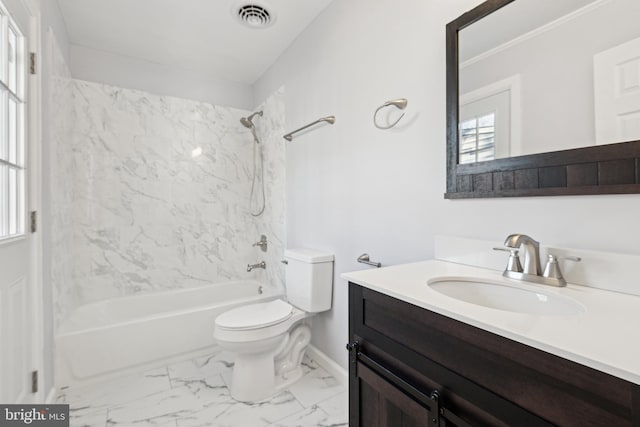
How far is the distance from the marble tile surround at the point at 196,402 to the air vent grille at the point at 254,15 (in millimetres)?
2499

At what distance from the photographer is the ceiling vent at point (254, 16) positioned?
1.99 m

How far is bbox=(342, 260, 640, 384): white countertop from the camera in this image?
19.4 inches

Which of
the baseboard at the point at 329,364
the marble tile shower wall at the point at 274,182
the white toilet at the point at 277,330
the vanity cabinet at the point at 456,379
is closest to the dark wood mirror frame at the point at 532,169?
the vanity cabinet at the point at 456,379

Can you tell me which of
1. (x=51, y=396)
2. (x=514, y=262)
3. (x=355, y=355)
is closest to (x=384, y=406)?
(x=355, y=355)

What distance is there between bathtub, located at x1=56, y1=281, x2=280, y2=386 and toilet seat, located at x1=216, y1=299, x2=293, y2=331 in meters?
0.50

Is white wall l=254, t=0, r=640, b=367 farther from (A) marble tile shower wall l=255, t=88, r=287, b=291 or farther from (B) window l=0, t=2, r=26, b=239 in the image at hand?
(B) window l=0, t=2, r=26, b=239

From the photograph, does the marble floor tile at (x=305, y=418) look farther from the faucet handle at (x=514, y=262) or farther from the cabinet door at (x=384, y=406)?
the faucet handle at (x=514, y=262)

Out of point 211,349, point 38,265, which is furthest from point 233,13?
point 211,349

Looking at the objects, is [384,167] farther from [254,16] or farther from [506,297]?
[254,16]

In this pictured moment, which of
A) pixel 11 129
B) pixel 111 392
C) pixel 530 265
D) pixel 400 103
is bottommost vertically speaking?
pixel 111 392

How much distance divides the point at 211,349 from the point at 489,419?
211 centimetres

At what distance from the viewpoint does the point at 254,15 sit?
2049 millimetres

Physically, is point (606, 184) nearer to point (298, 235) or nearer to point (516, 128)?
point (516, 128)

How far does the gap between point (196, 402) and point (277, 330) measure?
0.61 m
